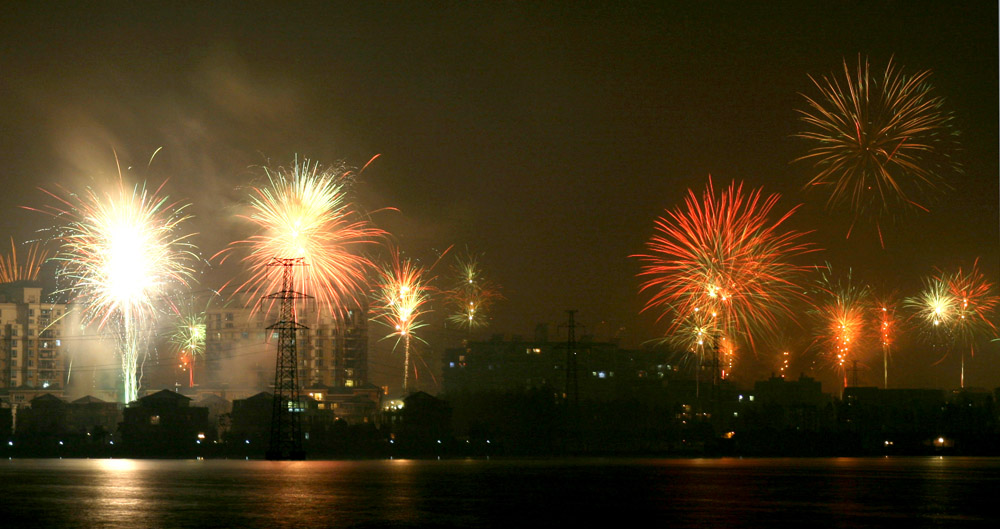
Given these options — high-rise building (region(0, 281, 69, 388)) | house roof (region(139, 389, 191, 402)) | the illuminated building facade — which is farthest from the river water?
high-rise building (region(0, 281, 69, 388))

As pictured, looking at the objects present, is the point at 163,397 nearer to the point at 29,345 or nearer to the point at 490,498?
the point at 490,498

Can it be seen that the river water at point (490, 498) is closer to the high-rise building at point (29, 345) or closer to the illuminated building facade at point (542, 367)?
the illuminated building facade at point (542, 367)

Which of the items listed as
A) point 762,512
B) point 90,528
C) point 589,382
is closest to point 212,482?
point 90,528

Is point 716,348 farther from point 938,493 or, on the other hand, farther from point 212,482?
point 212,482

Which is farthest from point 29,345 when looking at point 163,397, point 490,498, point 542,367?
point 490,498

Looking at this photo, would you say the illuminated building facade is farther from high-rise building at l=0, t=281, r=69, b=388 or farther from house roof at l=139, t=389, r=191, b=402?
high-rise building at l=0, t=281, r=69, b=388

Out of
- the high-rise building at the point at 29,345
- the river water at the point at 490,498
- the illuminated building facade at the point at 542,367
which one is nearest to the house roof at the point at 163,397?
the river water at the point at 490,498
